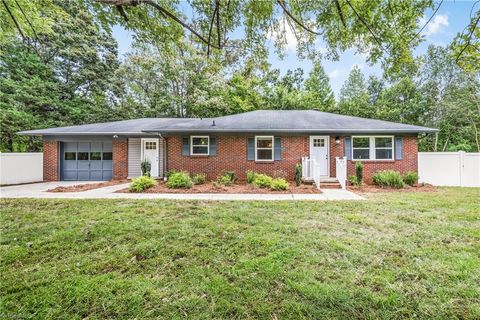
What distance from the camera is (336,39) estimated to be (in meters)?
4.05

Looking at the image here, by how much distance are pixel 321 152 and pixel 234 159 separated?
4216 mm

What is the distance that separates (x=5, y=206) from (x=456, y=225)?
10.7m

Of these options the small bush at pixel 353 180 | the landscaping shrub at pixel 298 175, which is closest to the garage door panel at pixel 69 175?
the landscaping shrub at pixel 298 175

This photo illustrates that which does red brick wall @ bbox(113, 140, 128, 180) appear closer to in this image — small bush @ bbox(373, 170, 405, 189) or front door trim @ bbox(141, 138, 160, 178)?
front door trim @ bbox(141, 138, 160, 178)

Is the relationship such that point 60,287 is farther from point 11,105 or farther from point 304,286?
point 11,105

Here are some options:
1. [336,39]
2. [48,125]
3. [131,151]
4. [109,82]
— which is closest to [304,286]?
[336,39]

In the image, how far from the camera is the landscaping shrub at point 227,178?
10.0 m

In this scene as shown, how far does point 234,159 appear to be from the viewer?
1120 centimetres

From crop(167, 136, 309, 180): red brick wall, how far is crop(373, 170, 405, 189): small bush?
10.5 ft

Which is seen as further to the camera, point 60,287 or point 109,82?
point 109,82

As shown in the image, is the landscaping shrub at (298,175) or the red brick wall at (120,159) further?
the red brick wall at (120,159)

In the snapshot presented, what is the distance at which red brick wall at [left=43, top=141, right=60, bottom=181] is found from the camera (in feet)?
40.4

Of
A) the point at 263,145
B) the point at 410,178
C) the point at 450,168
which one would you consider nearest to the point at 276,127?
the point at 263,145

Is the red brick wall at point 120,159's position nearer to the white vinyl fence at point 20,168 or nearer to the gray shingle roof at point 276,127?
the gray shingle roof at point 276,127
